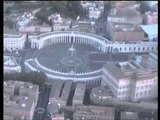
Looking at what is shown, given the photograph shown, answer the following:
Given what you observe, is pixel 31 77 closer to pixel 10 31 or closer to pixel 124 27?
pixel 10 31

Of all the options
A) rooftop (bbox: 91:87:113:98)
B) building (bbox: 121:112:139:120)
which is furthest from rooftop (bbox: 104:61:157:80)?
building (bbox: 121:112:139:120)

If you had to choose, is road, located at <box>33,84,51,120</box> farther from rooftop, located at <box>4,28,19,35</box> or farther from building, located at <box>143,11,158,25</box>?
building, located at <box>143,11,158,25</box>

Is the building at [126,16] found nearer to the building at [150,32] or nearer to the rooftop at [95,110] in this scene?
the building at [150,32]

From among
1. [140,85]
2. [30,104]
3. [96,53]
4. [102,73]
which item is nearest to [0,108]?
[30,104]

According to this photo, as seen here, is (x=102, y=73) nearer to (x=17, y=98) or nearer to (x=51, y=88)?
(x=51, y=88)

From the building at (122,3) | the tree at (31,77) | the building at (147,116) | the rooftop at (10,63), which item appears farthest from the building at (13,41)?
the building at (122,3)

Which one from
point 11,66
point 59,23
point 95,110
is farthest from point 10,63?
point 59,23

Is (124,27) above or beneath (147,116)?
above
